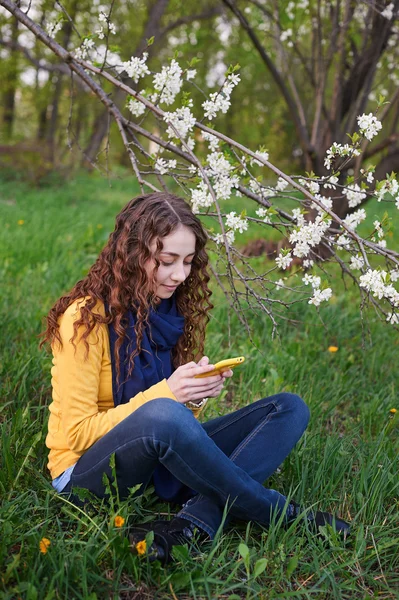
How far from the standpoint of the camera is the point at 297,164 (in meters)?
14.5

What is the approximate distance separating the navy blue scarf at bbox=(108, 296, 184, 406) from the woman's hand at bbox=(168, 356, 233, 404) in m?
0.19

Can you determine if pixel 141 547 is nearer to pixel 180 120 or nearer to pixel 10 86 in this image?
pixel 180 120

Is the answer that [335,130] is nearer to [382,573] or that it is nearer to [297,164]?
[382,573]

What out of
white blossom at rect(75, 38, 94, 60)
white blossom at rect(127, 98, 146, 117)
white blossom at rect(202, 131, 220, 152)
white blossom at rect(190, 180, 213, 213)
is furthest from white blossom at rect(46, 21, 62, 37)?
white blossom at rect(190, 180, 213, 213)

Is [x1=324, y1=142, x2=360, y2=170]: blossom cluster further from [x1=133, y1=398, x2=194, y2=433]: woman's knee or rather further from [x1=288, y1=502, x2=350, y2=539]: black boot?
[x1=288, y1=502, x2=350, y2=539]: black boot

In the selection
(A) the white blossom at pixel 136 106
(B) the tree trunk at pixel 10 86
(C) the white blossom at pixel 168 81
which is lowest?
(A) the white blossom at pixel 136 106

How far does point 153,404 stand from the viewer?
1.73 metres

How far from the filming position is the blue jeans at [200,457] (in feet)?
5.58

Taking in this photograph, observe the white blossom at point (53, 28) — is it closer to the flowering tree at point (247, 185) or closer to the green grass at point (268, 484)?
the flowering tree at point (247, 185)

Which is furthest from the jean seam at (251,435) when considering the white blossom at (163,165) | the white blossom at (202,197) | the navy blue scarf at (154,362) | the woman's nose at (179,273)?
the white blossom at (163,165)

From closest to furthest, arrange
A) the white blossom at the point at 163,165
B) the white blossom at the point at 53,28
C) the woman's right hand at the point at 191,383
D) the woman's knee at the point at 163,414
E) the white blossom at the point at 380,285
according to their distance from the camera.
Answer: the woman's knee at the point at 163,414 < the woman's right hand at the point at 191,383 < the white blossom at the point at 380,285 < the white blossom at the point at 163,165 < the white blossom at the point at 53,28

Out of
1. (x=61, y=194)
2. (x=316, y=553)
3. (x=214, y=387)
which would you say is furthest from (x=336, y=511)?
(x=61, y=194)

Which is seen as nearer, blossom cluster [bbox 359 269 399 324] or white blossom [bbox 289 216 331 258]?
blossom cluster [bbox 359 269 399 324]

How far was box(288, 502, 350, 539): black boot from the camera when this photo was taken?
A: 1.90m
